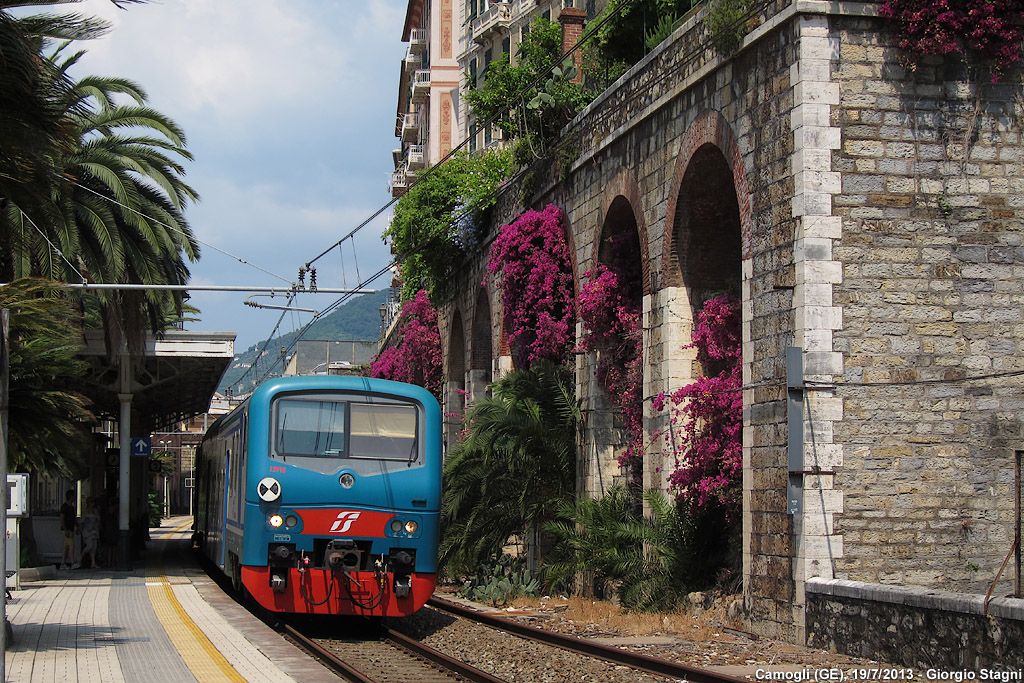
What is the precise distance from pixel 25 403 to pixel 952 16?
35.8 ft

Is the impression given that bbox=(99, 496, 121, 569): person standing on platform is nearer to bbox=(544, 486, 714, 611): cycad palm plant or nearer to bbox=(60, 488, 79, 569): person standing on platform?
bbox=(60, 488, 79, 569): person standing on platform

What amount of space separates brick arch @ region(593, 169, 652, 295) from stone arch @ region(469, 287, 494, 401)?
8853 millimetres

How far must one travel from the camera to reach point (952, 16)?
507 inches

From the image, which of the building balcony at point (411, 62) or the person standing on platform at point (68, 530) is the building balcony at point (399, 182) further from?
the person standing on platform at point (68, 530)

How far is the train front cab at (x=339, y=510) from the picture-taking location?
13781 mm

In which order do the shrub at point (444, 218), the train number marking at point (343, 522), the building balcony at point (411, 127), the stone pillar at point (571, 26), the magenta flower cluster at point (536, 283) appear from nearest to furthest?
the train number marking at point (343, 522)
the magenta flower cluster at point (536, 283)
the stone pillar at point (571, 26)
the shrub at point (444, 218)
the building balcony at point (411, 127)

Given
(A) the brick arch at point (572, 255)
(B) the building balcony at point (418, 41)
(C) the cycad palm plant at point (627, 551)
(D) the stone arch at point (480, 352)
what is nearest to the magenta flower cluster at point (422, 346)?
(D) the stone arch at point (480, 352)

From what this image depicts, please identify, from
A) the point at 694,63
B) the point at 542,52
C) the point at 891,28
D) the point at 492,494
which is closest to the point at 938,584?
the point at 891,28

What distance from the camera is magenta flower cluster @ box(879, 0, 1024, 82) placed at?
12.9m

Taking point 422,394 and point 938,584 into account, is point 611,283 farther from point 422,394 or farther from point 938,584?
point 938,584

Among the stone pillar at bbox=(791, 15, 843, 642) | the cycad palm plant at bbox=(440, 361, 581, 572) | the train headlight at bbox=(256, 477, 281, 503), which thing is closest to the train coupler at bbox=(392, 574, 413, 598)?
the train headlight at bbox=(256, 477, 281, 503)

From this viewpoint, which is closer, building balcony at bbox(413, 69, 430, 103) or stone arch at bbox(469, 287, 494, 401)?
stone arch at bbox(469, 287, 494, 401)

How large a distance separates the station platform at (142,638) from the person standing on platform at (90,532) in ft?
15.5

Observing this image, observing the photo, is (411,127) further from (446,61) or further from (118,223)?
(118,223)
